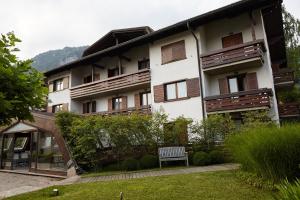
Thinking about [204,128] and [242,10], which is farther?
[242,10]

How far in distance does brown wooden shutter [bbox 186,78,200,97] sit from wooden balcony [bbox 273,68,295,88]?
540 cm

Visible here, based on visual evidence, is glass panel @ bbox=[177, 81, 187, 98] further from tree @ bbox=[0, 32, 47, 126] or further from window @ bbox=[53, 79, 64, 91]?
window @ bbox=[53, 79, 64, 91]

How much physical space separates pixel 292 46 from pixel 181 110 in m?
21.4

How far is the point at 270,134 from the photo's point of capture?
604cm

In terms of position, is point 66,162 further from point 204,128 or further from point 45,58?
point 45,58

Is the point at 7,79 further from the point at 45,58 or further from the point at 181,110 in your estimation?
the point at 45,58

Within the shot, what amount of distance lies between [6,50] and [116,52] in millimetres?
15233

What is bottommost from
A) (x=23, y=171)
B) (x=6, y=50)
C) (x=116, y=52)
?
(x=23, y=171)

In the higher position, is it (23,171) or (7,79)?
(7,79)

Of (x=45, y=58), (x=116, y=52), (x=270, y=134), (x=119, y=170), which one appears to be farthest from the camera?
(x=45, y=58)

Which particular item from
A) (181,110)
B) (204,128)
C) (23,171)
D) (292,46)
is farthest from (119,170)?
(292,46)

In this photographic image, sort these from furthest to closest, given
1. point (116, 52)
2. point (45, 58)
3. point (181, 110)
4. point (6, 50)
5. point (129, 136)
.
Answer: point (45, 58)
point (116, 52)
point (181, 110)
point (129, 136)
point (6, 50)

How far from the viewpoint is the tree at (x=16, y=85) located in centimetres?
525

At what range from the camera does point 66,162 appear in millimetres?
12828
